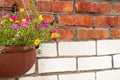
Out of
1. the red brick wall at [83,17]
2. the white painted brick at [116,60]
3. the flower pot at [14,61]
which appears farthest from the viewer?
the white painted brick at [116,60]

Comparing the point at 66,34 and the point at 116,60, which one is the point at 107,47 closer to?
the point at 116,60

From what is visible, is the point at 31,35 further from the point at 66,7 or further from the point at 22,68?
the point at 66,7

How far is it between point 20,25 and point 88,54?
611 millimetres

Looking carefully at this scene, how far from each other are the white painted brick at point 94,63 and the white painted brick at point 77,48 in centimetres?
4

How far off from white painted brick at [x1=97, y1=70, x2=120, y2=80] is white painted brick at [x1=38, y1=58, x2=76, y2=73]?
19 cm

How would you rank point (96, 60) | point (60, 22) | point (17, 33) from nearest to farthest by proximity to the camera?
point (17, 33)
point (60, 22)
point (96, 60)

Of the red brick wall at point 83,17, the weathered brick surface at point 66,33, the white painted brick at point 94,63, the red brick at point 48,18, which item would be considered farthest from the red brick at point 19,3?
the white painted brick at point 94,63

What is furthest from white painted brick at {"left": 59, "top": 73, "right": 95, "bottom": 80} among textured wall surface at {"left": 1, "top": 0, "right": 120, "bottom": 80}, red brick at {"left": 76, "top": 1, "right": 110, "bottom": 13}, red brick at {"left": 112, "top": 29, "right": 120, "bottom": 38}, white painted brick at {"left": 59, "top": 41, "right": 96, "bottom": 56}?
red brick at {"left": 76, "top": 1, "right": 110, "bottom": 13}

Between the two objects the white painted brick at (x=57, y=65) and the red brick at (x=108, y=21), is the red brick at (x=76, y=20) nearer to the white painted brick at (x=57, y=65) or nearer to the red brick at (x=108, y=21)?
the red brick at (x=108, y=21)

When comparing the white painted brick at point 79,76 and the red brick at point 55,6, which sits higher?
the red brick at point 55,6

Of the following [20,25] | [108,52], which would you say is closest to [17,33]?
[20,25]

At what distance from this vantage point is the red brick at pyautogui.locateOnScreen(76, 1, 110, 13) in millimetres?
1719

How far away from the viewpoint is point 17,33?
1.23m

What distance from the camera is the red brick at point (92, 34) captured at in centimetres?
173
